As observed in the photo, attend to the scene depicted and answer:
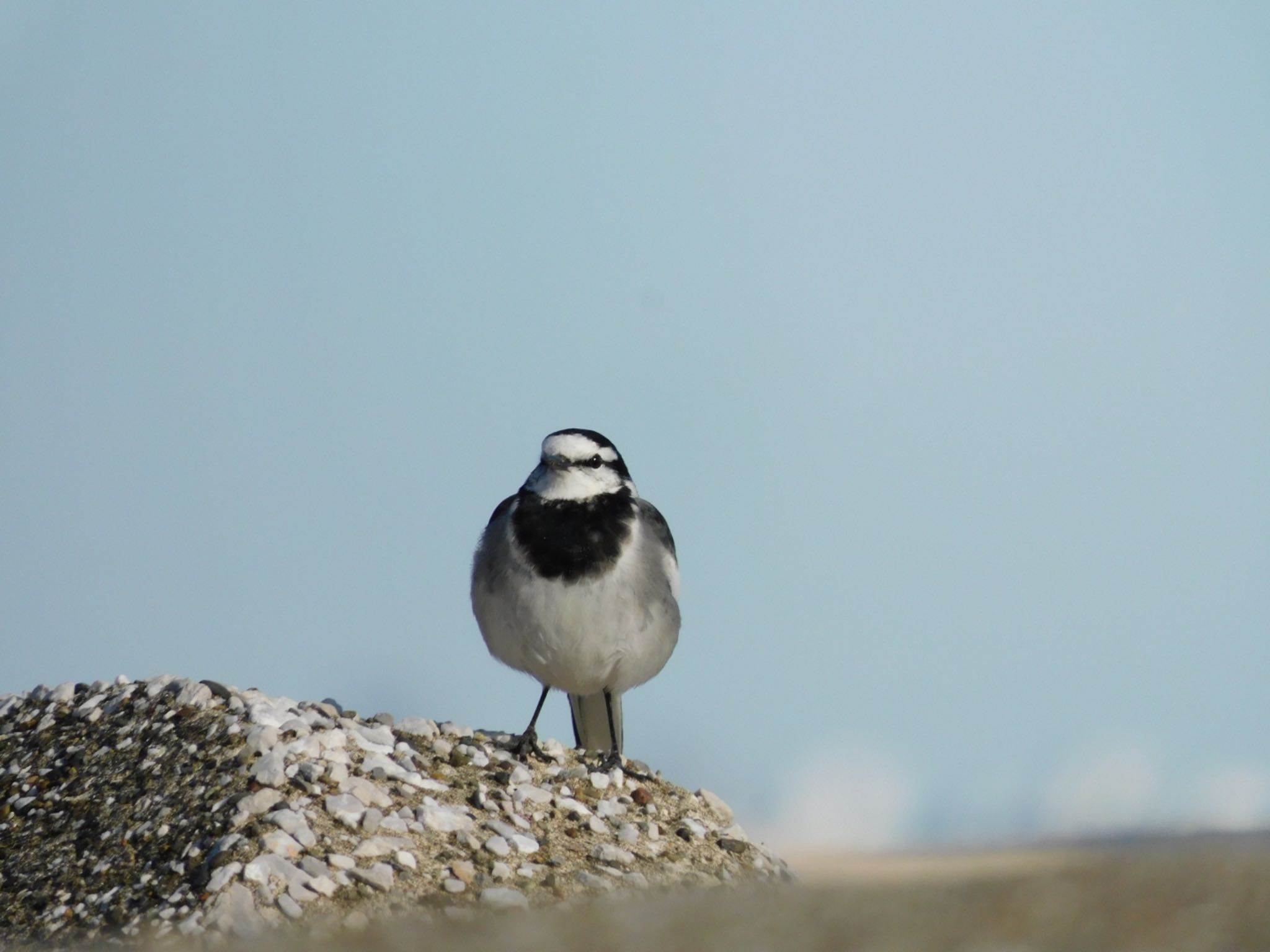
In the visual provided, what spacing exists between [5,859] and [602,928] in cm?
311

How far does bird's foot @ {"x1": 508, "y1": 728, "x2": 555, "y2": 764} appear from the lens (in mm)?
6086

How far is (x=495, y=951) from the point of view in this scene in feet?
10.3

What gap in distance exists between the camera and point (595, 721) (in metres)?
6.46

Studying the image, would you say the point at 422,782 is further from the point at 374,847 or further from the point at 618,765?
the point at 618,765

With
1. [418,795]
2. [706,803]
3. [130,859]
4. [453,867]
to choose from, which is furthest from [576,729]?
[130,859]

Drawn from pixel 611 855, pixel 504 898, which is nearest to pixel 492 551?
pixel 611 855

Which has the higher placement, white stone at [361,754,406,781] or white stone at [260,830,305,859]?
white stone at [361,754,406,781]

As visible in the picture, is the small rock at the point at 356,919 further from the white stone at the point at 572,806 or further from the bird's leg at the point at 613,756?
the bird's leg at the point at 613,756

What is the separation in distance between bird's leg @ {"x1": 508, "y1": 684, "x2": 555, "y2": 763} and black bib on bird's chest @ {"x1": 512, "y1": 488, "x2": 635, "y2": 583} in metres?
0.72

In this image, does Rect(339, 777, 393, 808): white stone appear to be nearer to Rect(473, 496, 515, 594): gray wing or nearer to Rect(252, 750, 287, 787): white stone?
Rect(252, 750, 287, 787): white stone

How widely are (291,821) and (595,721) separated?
1.79 m

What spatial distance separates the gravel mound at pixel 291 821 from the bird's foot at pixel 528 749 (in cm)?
5

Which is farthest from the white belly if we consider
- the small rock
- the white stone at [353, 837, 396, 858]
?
the small rock

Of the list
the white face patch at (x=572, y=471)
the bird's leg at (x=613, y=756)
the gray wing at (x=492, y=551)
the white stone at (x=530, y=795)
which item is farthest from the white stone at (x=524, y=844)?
the white face patch at (x=572, y=471)
